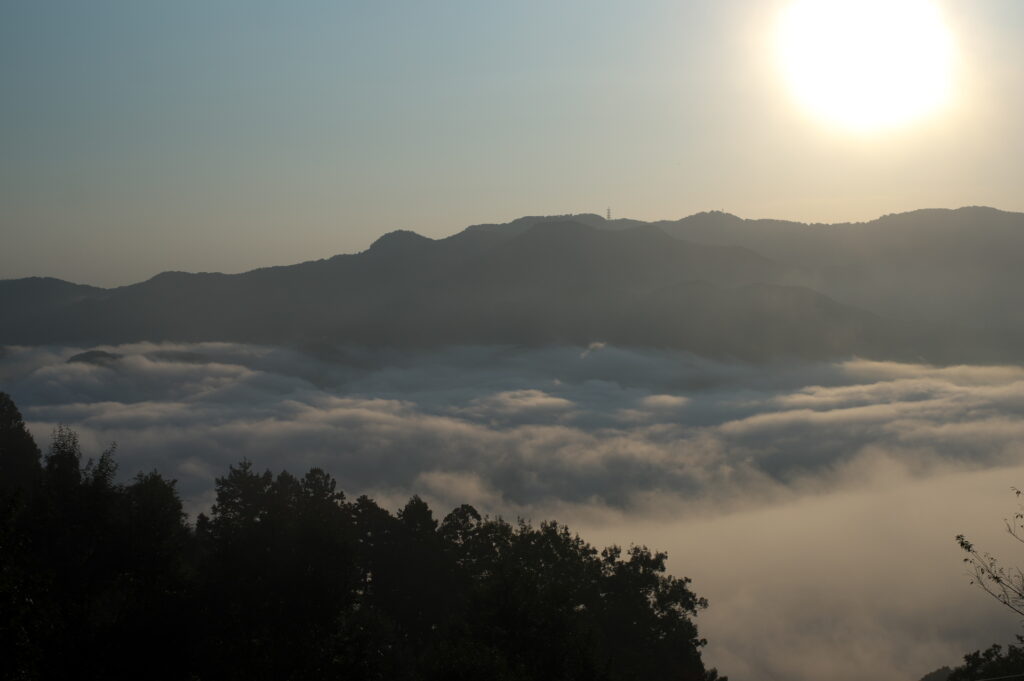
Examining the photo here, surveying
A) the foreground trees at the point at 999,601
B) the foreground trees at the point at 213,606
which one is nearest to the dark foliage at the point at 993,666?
the foreground trees at the point at 999,601

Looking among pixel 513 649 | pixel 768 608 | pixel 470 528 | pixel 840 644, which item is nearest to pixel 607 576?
pixel 470 528

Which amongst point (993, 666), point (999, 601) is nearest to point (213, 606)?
point (999, 601)

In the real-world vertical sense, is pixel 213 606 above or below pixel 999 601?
below

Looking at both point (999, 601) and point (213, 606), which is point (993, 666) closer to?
point (999, 601)

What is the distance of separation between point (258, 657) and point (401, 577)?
26.3 m

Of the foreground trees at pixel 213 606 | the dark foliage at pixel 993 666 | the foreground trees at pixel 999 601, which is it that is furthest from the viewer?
the dark foliage at pixel 993 666

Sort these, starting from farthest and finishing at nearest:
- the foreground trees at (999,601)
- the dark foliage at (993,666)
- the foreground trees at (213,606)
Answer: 1. the dark foliage at (993,666)
2. the foreground trees at (213,606)
3. the foreground trees at (999,601)

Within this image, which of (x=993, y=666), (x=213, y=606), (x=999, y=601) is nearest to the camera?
(x=213, y=606)

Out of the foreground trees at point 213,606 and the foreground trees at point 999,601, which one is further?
the foreground trees at point 213,606

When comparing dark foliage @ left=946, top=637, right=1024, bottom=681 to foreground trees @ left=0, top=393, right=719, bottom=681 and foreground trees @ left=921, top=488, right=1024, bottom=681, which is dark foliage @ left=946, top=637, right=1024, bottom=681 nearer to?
foreground trees @ left=921, top=488, right=1024, bottom=681

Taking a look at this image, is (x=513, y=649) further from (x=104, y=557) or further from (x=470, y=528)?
(x=470, y=528)

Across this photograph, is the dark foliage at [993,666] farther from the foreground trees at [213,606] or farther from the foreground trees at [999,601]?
the foreground trees at [213,606]

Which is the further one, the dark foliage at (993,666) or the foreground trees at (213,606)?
the dark foliage at (993,666)

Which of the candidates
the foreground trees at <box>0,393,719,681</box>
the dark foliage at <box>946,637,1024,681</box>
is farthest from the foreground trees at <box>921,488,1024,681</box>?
the foreground trees at <box>0,393,719,681</box>
